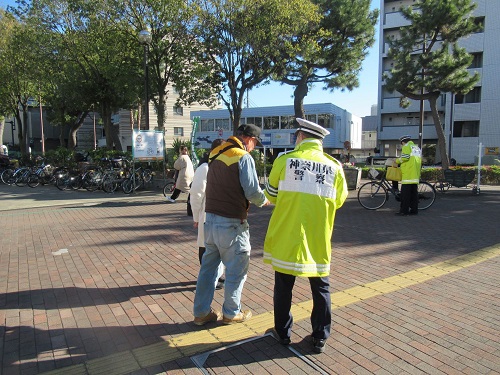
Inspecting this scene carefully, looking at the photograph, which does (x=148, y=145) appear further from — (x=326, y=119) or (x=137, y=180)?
(x=326, y=119)

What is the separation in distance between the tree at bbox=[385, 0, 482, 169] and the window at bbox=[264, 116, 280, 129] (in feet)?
77.0

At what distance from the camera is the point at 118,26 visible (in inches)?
629

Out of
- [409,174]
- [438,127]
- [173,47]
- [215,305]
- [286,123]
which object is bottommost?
[215,305]

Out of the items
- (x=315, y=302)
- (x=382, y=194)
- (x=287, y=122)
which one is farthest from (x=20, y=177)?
(x=287, y=122)

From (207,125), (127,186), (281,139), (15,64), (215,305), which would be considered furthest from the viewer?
(207,125)

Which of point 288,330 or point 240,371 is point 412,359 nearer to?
point 288,330

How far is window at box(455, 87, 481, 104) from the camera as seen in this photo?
3397cm

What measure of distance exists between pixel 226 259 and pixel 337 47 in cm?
1817

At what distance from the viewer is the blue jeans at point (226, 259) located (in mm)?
3250

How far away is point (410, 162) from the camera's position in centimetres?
868

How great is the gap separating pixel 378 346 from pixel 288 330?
0.75 metres

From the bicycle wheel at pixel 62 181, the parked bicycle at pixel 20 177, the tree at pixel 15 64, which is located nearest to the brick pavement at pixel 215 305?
the bicycle wheel at pixel 62 181

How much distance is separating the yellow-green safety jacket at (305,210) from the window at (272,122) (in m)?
40.9

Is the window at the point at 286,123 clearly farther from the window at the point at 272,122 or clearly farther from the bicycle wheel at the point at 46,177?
the bicycle wheel at the point at 46,177
